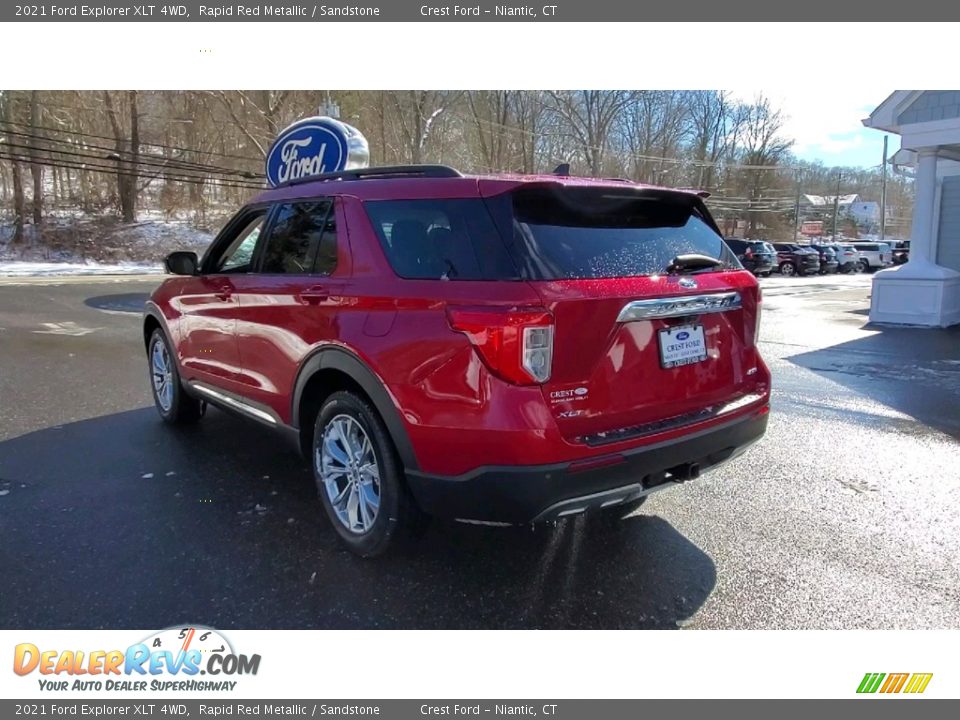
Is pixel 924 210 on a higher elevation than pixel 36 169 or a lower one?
lower

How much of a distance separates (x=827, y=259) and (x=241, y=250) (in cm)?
3534

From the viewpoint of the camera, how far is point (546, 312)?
7.49 ft

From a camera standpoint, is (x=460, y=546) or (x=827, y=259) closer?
(x=460, y=546)

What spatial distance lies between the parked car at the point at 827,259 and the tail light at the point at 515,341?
34827mm

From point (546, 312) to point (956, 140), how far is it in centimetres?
1249

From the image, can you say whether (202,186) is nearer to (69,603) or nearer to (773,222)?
(69,603)

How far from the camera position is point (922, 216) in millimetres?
12156

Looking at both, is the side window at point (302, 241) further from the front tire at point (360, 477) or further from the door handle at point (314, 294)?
the front tire at point (360, 477)

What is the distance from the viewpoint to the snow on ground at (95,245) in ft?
85.9

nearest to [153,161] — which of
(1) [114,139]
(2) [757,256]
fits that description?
(1) [114,139]

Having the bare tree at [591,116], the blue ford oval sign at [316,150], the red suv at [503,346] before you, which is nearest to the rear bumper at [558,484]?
the red suv at [503,346]

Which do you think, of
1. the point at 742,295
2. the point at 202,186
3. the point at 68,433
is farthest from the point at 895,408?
the point at 202,186

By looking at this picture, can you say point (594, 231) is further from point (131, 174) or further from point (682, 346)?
point (131, 174)

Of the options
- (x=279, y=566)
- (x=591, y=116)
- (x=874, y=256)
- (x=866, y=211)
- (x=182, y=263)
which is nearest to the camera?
(x=279, y=566)
